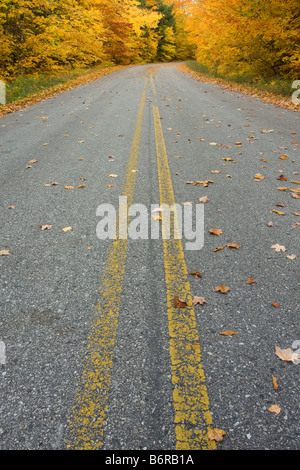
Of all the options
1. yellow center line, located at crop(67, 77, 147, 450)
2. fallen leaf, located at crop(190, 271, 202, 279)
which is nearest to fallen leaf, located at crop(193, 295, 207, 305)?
fallen leaf, located at crop(190, 271, 202, 279)

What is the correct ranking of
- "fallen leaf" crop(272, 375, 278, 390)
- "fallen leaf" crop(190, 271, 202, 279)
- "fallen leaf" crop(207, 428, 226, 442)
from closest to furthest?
"fallen leaf" crop(207, 428, 226, 442)
"fallen leaf" crop(272, 375, 278, 390)
"fallen leaf" crop(190, 271, 202, 279)

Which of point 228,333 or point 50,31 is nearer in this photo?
point 228,333

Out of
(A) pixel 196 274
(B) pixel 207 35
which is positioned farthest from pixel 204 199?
(B) pixel 207 35

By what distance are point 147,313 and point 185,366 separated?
1.66ft

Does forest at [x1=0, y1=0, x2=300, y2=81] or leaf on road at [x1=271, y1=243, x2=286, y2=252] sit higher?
forest at [x1=0, y1=0, x2=300, y2=81]

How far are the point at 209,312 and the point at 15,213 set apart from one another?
2.69 metres

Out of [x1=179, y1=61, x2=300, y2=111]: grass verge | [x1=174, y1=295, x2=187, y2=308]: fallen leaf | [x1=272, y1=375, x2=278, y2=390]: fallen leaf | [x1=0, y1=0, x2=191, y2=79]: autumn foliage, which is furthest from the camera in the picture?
[x1=0, y1=0, x2=191, y2=79]: autumn foliage

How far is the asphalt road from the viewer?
157 centimetres

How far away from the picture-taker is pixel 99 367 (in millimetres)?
1830

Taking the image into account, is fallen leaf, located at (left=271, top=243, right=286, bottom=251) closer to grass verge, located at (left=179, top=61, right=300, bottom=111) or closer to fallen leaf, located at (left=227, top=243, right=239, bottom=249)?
fallen leaf, located at (left=227, top=243, right=239, bottom=249)

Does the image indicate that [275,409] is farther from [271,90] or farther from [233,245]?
[271,90]

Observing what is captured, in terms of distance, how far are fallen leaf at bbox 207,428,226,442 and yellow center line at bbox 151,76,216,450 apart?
0.07ft

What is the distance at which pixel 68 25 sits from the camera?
17.2 metres

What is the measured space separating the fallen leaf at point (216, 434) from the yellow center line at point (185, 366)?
0.07 feet
